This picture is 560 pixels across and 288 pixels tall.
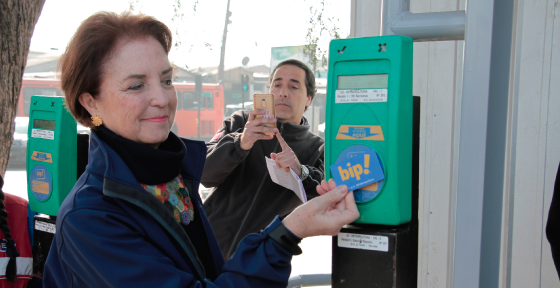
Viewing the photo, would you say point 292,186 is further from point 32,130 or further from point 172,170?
point 32,130

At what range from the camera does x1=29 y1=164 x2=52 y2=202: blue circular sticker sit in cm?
172

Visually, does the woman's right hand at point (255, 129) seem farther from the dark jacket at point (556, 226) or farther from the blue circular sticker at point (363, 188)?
the dark jacket at point (556, 226)

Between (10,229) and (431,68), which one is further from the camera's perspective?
(431,68)

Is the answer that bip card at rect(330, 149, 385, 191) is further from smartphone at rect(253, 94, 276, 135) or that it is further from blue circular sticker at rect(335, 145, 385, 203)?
smartphone at rect(253, 94, 276, 135)

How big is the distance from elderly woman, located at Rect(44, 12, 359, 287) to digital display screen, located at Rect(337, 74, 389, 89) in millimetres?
285

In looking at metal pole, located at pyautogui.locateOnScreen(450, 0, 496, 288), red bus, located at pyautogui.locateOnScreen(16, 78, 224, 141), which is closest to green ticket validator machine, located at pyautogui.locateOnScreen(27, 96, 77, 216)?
metal pole, located at pyautogui.locateOnScreen(450, 0, 496, 288)

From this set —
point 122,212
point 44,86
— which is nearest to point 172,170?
point 122,212

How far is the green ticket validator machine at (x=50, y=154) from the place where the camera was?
1.70m

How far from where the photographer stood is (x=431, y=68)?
281 centimetres

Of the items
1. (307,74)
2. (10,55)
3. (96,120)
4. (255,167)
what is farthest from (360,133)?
(10,55)

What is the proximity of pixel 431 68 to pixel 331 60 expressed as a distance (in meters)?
1.83

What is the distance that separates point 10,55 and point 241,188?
137 centimetres

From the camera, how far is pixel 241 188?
92.7 inches

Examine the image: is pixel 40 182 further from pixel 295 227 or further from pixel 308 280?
pixel 308 280
